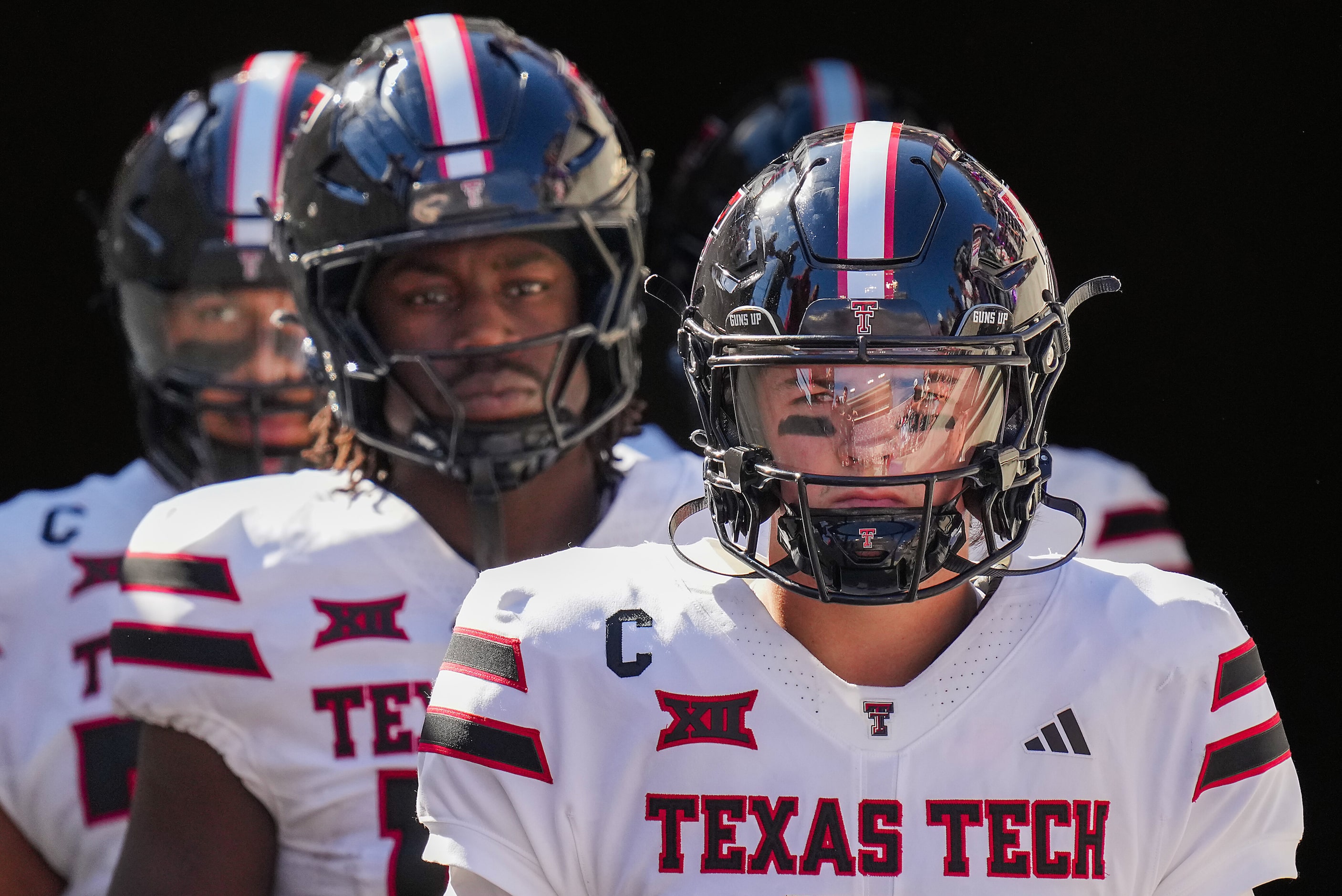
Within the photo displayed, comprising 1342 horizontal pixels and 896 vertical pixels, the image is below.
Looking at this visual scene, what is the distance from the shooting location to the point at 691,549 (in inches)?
73.5

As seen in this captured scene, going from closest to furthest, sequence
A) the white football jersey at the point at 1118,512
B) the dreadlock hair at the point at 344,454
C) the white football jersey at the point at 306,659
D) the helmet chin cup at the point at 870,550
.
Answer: the helmet chin cup at the point at 870,550 → the white football jersey at the point at 306,659 → the dreadlock hair at the point at 344,454 → the white football jersey at the point at 1118,512

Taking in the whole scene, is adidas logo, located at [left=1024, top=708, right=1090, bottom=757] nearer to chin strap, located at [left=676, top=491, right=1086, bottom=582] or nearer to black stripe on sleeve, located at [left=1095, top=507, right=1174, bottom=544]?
chin strap, located at [left=676, top=491, right=1086, bottom=582]

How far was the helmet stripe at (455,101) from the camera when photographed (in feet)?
8.16

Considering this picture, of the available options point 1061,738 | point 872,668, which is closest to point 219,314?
point 872,668

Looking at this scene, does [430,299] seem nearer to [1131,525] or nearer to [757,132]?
[1131,525]

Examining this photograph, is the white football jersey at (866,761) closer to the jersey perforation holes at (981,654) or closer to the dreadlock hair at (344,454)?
the jersey perforation holes at (981,654)

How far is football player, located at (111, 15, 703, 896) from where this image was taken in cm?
226

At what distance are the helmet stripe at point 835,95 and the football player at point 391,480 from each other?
1243 mm

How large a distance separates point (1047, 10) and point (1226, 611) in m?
2.74

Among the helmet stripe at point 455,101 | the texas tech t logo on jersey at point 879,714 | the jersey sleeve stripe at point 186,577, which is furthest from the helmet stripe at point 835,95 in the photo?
the texas tech t logo on jersey at point 879,714

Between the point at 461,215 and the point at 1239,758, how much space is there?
1.40 m

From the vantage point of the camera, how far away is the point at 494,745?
1.69 metres

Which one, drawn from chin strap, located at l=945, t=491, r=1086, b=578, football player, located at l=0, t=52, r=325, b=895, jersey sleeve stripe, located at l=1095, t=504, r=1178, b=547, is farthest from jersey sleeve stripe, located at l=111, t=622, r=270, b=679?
jersey sleeve stripe, located at l=1095, t=504, r=1178, b=547

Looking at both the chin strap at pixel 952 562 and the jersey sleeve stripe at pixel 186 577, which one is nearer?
the chin strap at pixel 952 562
